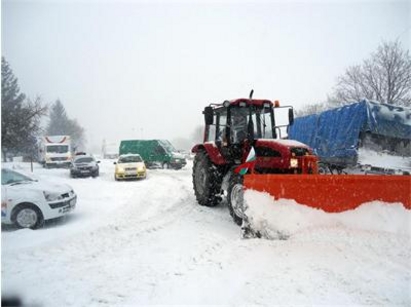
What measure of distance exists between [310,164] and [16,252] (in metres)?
5.04

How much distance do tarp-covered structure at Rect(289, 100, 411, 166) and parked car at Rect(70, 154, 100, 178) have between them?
10.8 meters

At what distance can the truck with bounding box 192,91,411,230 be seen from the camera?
5.19 metres

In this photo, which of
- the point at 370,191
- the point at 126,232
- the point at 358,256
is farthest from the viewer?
the point at 126,232

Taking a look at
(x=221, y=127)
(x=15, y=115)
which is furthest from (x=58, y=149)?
(x=15, y=115)

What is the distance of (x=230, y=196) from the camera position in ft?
20.5

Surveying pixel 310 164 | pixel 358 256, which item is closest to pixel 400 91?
pixel 310 164

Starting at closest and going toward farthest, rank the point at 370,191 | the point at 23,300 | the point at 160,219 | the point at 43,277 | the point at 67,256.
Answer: the point at 23,300 → the point at 43,277 → the point at 67,256 → the point at 370,191 → the point at 160,219

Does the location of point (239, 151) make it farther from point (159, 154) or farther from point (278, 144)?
point (159, 154)

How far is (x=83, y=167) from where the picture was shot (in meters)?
15.9

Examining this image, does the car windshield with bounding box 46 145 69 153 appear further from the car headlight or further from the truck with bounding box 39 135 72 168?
the car headlight

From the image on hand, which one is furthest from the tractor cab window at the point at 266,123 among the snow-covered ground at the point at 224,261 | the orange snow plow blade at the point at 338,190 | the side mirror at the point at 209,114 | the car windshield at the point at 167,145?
the car windshield at the point at 167,145

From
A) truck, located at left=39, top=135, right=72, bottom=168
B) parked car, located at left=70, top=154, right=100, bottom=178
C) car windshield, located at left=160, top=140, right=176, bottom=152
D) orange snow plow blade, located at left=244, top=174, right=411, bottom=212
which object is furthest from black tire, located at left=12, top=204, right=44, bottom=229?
car windshield, located at left=160, top=140, right=176, bottom=152

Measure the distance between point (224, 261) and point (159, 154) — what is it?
70.4 ft

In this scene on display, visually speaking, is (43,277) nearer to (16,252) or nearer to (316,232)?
(16,252)
